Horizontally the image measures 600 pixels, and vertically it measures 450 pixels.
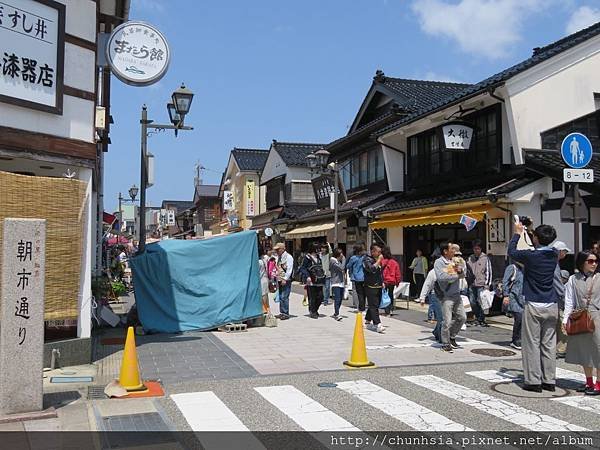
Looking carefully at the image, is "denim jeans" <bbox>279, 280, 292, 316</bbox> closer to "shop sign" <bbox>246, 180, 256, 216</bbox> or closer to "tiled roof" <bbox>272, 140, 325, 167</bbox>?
"tiled roof" <bbox>272, 140, 325, 167</bbox>

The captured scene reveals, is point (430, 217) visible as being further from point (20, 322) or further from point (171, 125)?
point (20, 322)

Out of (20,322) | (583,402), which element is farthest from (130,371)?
(583,402)

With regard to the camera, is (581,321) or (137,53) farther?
(137,53)

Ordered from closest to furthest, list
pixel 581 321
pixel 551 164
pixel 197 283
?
pixel 581 321
pixel 197 283
pixel 551 164

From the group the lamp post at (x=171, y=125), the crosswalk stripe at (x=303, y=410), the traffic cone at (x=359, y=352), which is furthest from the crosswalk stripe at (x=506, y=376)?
the lamp post at (x=171, y=125)

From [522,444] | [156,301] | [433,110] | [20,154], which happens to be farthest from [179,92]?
[522,444]

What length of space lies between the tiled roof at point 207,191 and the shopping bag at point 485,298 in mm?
46811

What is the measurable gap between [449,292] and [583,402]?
3460 mm

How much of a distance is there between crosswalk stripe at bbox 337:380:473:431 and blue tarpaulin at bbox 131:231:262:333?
→ 216 inches

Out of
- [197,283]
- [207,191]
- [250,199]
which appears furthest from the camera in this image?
[207,191]

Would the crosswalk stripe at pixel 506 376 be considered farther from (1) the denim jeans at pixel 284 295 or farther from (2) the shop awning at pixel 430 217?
(1) the denim jeans at pixel 284 295

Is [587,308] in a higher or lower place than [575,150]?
lower

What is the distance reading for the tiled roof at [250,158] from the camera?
42531mm

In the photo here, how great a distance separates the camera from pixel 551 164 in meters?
13.0
